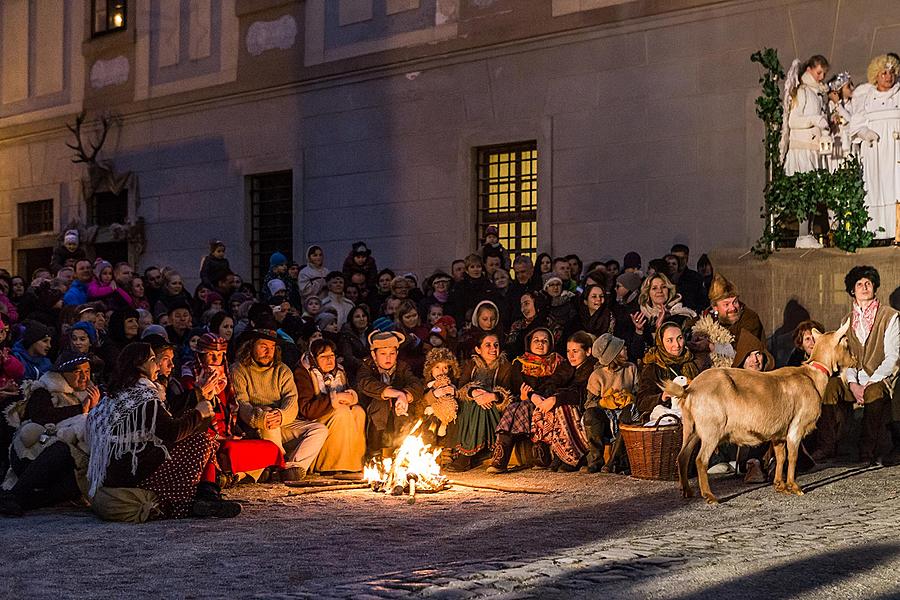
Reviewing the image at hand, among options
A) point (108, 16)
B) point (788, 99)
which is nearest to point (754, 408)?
point (788, 99)

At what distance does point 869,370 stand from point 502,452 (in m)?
3.26

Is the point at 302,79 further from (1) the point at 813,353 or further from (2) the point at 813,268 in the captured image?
(1) the point at 813,353

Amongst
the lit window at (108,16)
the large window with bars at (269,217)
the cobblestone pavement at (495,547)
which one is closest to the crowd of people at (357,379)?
the cobblestone pavement at (495,547)

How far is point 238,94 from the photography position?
23375 mm

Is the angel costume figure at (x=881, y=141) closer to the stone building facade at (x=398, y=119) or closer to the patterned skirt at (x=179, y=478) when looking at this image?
the stone building facade at (x=398, y=119)

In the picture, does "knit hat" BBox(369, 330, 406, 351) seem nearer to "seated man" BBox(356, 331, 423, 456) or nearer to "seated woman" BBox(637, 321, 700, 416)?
"seated man" BBox(356, 331, 423, 456)

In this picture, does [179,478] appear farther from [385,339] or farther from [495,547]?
[385,339]

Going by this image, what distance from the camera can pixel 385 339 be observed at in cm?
1295

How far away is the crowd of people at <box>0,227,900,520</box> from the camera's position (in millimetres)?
9758

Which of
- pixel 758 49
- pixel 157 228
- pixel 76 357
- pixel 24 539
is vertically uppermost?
pixel 758 49

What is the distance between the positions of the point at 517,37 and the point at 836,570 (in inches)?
516

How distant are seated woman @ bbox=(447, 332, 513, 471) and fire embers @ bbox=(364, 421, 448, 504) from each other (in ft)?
5.09

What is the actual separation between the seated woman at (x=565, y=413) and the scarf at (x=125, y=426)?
3.97m

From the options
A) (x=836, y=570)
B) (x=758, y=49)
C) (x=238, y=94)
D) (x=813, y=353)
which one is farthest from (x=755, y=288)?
(x=238, y=94)
